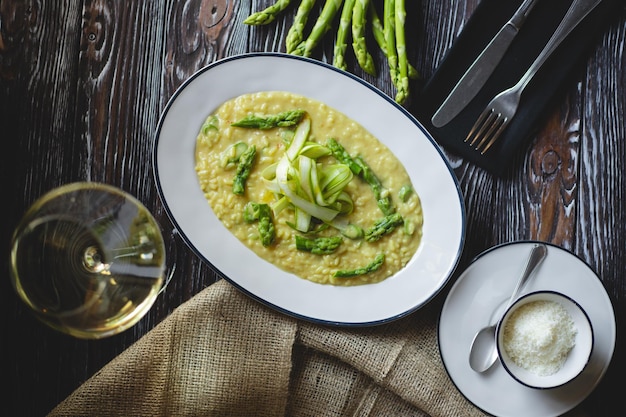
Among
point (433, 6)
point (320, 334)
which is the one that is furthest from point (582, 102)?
point (320, 334)

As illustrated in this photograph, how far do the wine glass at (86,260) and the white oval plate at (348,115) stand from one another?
0.36 m

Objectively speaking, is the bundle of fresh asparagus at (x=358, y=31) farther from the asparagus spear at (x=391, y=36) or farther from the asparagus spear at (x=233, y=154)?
the asparagus spear at (x=233, y=154)

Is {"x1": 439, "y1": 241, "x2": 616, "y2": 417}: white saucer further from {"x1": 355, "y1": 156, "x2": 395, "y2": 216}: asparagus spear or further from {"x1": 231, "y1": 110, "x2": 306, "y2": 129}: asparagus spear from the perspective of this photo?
{"x1": 231, "y1": 110, "x2": 306, "y2": 129}: asparagus spear

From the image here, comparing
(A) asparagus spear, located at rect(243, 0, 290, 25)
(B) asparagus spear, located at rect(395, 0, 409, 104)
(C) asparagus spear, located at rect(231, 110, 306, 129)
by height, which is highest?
(A) asparagus spear, located at rect(243, 0, 290, 25)

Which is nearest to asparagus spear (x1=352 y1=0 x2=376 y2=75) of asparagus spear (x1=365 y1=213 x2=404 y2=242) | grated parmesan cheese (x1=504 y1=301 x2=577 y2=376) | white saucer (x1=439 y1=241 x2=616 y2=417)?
asparagus spear (x1=365 y1=213 x2=404 y2=242)

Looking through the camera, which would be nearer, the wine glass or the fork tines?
the wine glass

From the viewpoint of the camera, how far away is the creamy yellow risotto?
2555 mm

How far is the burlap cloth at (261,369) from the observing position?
2537 millimetres

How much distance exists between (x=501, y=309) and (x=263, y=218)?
37.0 inches

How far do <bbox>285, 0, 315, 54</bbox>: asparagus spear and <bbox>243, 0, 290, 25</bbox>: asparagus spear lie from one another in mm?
71

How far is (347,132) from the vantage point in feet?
8.48

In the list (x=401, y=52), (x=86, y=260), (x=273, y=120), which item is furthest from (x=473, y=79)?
(x=86, y=260)

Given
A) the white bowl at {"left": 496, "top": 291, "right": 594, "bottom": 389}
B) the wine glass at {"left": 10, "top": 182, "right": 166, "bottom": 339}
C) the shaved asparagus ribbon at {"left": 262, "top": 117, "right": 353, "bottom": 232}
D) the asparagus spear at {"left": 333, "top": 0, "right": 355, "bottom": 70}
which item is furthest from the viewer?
the asparagus spear at {"left": 333, "top": 0, "right": 355, "bottom": 70}

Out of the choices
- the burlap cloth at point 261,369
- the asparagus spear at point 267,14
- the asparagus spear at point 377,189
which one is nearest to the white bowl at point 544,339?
the burlap cloth at point 261,369
